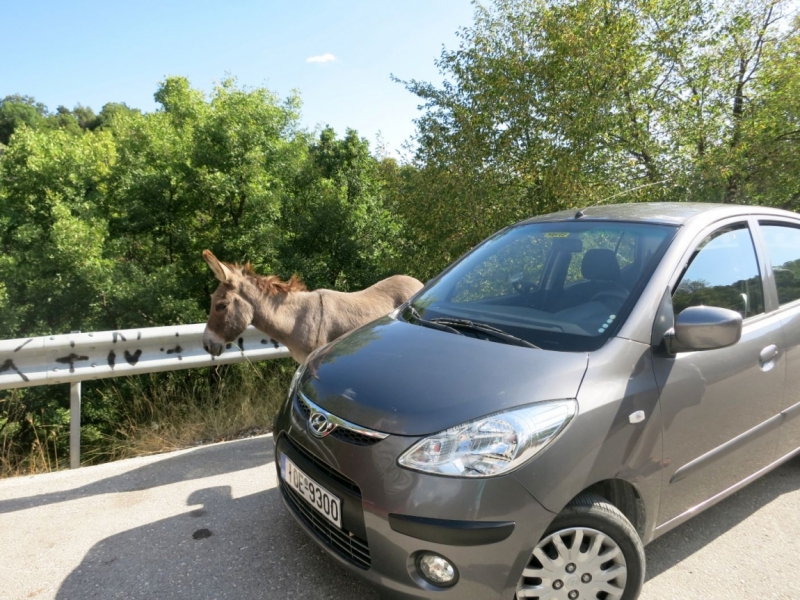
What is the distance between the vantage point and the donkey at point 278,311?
4.67 m

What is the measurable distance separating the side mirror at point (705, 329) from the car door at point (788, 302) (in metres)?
1.07

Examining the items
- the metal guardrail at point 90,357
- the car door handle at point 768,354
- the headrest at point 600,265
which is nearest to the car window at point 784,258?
the car door handle at point 768,354

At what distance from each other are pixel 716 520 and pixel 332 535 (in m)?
2.50

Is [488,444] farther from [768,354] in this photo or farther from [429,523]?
[768,354]

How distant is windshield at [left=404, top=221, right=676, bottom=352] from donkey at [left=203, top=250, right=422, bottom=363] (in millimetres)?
1852

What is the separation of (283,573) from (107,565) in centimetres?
97

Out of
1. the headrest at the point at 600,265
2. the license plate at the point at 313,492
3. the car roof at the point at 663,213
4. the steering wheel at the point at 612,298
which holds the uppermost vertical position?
the car roof at the point at 663,213

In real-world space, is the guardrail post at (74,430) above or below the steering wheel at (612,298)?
below

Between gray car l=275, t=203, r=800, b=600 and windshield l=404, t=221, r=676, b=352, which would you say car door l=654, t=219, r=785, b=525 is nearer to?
gray car l=275, t=203, r=800, b=600

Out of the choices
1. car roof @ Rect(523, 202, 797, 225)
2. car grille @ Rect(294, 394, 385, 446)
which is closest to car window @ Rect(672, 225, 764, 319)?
car roof @ Rect(523, 202, 797, 225)

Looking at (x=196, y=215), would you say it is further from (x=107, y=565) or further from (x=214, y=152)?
(x=107, y=565)

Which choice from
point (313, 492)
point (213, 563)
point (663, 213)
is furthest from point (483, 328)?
point (213, 563)

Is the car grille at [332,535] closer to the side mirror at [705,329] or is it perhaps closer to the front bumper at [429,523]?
the front bumper at [429,523]

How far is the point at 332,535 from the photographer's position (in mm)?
2230
